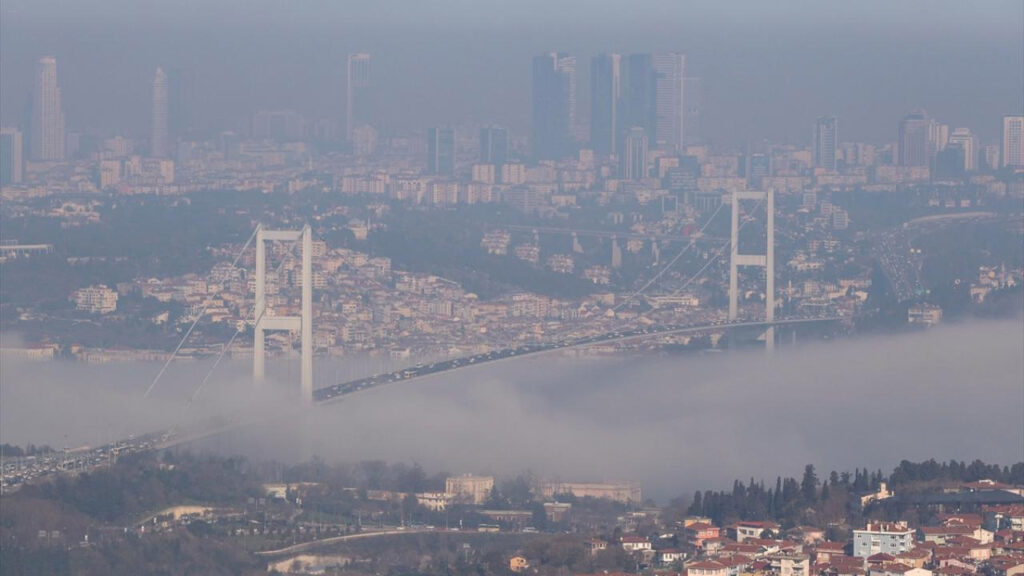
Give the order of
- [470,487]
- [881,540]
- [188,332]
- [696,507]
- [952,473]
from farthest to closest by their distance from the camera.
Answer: [188,332], [470,487], [952,473], [696,507], [881,540]

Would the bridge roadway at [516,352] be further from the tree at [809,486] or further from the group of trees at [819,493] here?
the tree at [809,486]

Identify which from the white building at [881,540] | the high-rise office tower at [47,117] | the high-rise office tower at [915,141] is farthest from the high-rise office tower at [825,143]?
the white building at [881,540]

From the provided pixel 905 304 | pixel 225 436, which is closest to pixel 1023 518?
pixel 225 436

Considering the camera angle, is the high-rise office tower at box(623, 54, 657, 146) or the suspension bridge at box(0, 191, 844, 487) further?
the high-rise office tower at box(623, 54, 657, 146)

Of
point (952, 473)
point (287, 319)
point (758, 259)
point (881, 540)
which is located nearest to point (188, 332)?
point (287, 319)

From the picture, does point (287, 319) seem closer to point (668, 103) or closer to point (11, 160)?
point (11, 160)

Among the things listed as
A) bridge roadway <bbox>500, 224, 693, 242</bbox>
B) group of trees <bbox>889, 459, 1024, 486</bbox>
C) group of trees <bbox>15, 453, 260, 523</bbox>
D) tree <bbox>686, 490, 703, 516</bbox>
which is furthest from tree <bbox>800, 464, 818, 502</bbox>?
bridge roadway <bbox>500, 224, 693, 242</bbox>

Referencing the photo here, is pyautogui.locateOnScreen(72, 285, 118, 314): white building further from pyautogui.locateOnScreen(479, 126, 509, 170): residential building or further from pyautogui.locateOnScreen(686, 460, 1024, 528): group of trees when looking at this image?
pyautogui.locateOnScreen(686, 460, 1024, 528): group of trees
